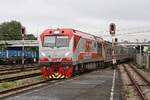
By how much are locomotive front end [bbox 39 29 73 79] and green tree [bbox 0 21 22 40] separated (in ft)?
367

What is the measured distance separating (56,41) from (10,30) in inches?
4808

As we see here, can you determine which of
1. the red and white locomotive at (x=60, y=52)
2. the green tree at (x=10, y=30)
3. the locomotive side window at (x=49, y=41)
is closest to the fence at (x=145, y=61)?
the red and white locomotive at (x=60, y=52)

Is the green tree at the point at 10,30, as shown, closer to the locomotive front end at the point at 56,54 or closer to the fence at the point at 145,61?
the fence at the point at 145,61

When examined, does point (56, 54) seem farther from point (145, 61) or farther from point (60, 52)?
point (145, 61)

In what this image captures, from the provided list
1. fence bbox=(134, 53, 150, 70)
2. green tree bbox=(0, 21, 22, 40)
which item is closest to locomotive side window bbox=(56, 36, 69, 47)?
fence bbox=(134, 53, 150, 70)

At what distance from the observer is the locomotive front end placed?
2733cm

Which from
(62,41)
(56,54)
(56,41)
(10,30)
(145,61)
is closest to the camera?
(56,54)

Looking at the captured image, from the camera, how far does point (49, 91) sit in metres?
18.6

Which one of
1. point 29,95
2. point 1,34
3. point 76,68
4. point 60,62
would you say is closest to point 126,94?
point 29,95

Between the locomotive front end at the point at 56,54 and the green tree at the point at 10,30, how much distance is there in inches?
4405

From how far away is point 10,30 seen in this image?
148 meters

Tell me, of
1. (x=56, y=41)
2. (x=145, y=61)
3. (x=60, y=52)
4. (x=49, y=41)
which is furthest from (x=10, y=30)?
(x=60, y=52)

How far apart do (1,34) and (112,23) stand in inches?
4134

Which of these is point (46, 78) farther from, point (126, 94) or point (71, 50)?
point (126, 94)
